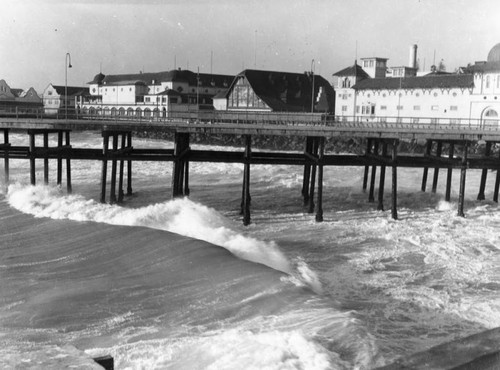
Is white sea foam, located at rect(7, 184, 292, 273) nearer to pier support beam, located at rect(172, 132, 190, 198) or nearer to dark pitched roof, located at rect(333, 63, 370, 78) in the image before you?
pier support beam, located at rect(172, 132, 190, 198)

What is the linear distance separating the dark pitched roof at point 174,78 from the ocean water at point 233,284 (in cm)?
7227

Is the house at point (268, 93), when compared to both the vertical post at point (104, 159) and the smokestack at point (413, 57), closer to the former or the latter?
the smokestack at point (413, 57)

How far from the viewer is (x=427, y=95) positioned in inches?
2245

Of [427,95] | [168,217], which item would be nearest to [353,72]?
[427,95]

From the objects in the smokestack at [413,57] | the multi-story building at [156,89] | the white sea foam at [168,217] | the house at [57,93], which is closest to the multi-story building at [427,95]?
the smokestack at [413,57]

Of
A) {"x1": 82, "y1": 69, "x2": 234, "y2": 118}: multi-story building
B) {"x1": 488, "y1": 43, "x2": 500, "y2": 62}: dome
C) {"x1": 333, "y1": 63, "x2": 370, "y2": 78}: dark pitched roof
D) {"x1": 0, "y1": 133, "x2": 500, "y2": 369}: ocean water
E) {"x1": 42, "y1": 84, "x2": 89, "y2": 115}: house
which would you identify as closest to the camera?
{"x1": 0, "y1": 133, "x2": 500, "y2": 369}: ocean water

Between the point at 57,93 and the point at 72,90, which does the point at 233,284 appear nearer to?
the point at 57,93

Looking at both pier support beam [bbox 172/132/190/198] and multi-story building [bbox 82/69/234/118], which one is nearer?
pier support beam [bbox 172/132/190/198]

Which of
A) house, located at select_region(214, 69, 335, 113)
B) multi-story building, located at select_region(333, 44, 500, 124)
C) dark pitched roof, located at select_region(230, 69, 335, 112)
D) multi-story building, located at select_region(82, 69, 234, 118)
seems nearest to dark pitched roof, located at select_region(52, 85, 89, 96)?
multi-story building, located at select_region(82, 69, 234, 118)

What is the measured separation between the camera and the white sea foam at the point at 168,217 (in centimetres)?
1658

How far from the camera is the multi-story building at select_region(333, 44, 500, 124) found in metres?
52.1

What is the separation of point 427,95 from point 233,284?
48388mm

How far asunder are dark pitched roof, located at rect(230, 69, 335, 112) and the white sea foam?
1773 inches

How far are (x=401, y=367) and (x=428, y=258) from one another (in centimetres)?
1387
